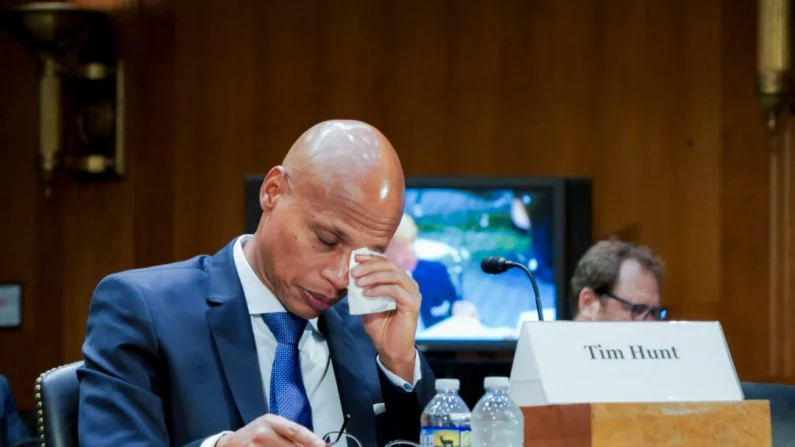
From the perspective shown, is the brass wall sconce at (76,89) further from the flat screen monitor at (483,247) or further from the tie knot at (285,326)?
the tie knot at (285,326)

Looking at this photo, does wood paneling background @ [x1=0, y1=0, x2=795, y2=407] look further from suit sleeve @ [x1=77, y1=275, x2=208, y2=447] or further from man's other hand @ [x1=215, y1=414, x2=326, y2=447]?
man's other hand @ [x1=215, y1=414, x2=326, y2=447]

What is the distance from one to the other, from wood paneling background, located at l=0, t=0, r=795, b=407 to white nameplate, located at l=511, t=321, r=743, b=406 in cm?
333

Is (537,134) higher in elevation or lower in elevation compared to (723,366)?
higher

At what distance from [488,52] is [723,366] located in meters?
3.57

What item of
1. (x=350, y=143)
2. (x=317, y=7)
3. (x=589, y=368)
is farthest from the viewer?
(x=317, y=7)

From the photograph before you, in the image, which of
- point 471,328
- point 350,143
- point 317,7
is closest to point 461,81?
point 317,7

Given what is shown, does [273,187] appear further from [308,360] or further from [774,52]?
[774,52]

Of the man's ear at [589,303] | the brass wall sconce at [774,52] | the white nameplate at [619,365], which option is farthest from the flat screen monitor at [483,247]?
the white nameplate at [619,365]

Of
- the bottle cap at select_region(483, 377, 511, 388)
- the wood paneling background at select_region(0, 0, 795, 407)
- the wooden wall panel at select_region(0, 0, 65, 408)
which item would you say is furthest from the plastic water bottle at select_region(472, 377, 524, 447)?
the wooden wall panel at select_region(0, 0, 65, 408)

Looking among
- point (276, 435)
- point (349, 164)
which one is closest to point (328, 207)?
point (349, 164)

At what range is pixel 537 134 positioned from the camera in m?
5.23

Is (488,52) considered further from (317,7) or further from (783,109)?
(783,109)

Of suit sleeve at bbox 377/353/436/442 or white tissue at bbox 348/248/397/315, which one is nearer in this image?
white tissue at bbox 348/248/397/315

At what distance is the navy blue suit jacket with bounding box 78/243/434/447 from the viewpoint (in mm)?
1911
